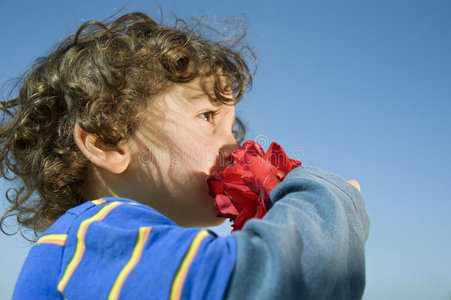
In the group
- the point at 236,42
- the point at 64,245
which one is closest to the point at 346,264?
the point at 64,245

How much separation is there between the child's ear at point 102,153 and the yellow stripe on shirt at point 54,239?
0.57 meters

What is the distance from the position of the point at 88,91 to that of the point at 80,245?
112 centimetres

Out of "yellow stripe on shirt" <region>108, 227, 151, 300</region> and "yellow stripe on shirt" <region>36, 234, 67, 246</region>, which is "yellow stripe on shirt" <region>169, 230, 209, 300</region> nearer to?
"yellow stripe on shirt" <region>108, 227, 151, 300</region>

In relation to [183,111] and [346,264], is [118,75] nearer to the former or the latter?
[183,111]

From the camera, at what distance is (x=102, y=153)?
2098mm

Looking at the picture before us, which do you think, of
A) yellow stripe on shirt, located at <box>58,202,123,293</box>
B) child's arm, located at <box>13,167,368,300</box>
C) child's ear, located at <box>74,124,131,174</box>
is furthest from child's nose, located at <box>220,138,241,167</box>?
yellow stripe on shirt, located at <box>58,202,123,293</box>

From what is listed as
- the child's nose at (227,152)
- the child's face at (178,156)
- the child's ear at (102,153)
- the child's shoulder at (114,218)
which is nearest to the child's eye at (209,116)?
the child's face at (178,156)

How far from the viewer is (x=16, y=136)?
8.16 ft

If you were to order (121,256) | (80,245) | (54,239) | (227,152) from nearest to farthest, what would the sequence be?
(121,256), (80,245), (54,239), (227,152)

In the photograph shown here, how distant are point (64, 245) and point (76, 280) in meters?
0.20

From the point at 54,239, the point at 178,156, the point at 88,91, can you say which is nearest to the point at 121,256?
the point at 54,239

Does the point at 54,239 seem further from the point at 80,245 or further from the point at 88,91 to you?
the point at 88,91

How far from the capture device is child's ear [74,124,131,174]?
2.06m

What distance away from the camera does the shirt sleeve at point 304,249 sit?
1.15 meters
